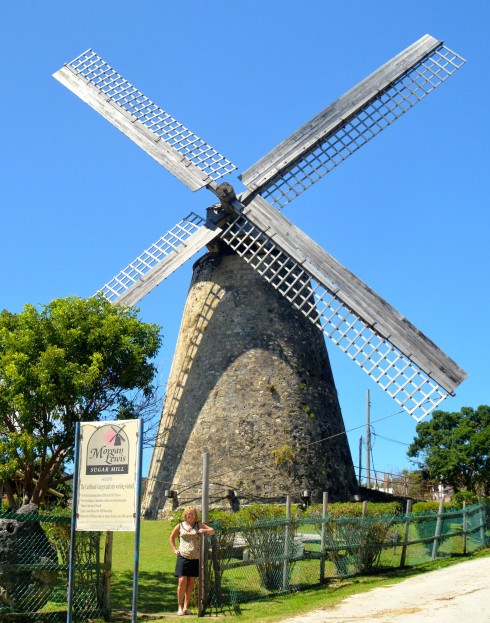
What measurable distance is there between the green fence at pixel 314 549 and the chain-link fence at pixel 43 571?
1680mm

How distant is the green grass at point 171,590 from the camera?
10.4 meters

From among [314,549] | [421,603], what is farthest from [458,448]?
[421,603]

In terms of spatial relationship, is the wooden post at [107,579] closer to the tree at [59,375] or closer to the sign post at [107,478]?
the sign post at [107,478]

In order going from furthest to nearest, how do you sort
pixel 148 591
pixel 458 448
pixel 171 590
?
pixel 458 448, pixel 171 590, pixel 148 591

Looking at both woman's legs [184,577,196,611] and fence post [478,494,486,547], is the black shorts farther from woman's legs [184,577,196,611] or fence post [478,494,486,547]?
fence post [478,494,486,547]

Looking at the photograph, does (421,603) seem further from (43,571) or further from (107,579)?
(43,571)

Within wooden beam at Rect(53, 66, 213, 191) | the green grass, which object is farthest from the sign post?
wooden beam at Rect(53, 66, 213, 191)

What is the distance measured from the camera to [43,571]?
383 inches

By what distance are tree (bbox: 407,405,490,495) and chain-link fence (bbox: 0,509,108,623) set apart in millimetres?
39760

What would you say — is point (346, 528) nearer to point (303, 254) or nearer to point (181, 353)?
point (303, 254)

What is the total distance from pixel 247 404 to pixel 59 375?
237 inches

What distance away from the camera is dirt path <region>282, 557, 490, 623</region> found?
356 inches

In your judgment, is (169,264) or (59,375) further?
(169,264)

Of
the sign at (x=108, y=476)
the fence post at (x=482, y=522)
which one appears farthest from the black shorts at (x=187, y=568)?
the fence post at (x=482, y=522)
